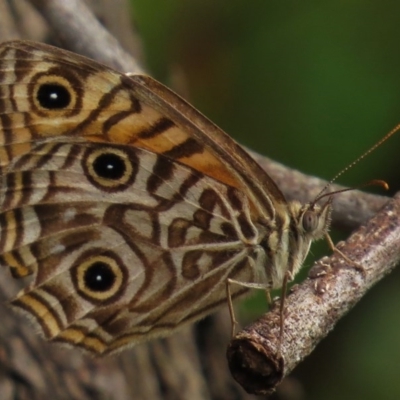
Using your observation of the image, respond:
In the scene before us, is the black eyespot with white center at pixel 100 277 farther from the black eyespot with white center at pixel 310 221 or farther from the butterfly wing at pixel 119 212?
the black eyespot with white center at pixel 310 221

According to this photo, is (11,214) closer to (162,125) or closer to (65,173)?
(65,173)

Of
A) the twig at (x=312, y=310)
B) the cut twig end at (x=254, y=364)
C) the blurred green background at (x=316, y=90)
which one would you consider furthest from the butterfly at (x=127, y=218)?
the blurred green background at (x=316, y=90)

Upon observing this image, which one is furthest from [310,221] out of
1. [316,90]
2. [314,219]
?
[316,90]

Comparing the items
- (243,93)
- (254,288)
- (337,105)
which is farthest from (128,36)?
(254,288)

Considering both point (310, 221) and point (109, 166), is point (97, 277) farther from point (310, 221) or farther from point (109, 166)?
point (310, 221)

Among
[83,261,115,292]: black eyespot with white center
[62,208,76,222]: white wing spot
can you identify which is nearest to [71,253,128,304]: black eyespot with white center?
[83,261,115,292]: black eyespot with white center

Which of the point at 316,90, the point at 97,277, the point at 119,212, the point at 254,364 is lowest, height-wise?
the point at 97,277

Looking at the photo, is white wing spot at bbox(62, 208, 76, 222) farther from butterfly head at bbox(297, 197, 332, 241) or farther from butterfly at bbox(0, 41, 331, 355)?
butterfly head at bbox(297, 197, 332, 241)
